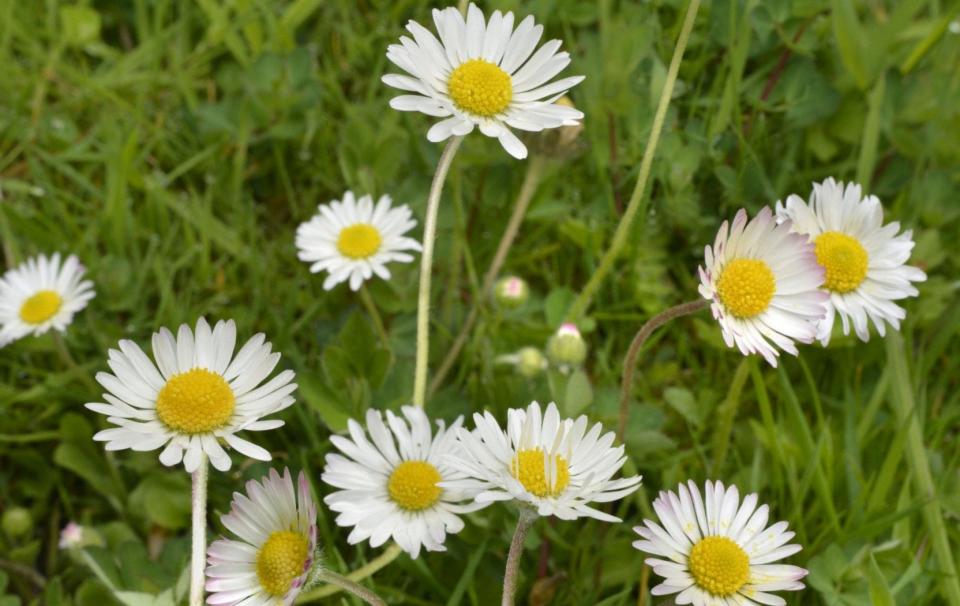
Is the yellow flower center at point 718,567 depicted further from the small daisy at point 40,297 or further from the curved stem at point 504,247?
the small daisy at point 40,297

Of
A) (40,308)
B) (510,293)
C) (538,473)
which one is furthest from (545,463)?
(40,308)

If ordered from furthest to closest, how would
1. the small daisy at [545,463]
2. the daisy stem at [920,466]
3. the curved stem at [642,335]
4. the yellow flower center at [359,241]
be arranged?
the yellow flower center at [359,241], the daisy stem at [920,466], the curved stem at [642,335], the small daisy at [545,463]

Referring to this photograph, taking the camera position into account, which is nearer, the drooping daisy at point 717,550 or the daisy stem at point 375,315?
the drooping daisy at point 717,550

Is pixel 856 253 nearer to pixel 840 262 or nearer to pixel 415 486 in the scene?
pixel 840 262

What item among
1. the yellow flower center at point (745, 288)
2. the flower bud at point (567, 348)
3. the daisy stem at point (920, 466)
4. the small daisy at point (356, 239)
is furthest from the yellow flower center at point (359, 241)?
the daisy stem at point (920, 466)

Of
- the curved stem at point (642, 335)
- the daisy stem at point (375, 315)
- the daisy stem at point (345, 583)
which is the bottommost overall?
the daisy stem at point (345, 583)

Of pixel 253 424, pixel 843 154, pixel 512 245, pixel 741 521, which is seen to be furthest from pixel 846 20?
pixel 253 424

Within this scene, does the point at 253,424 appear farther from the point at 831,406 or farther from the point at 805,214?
the point at 831,406

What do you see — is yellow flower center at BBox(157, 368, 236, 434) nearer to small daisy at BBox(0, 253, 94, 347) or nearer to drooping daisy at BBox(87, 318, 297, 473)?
drooping daisy at BBox(87, 318, 297, 473)

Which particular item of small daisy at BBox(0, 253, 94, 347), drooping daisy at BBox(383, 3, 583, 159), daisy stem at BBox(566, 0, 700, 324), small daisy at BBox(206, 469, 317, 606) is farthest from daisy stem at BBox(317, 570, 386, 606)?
small daisy at BBox(0, 253, 94, 347)
